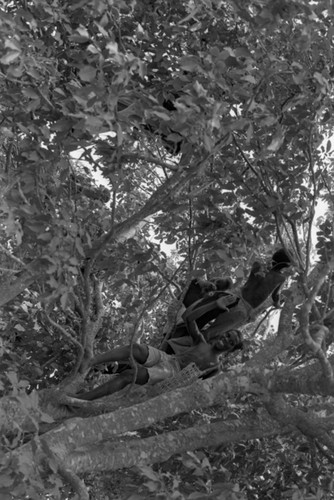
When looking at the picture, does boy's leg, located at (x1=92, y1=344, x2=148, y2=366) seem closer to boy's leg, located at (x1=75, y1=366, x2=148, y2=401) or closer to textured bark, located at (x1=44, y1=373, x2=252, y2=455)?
boy's leg, located at (x1=75, y1=366, x2=148, y2=401)

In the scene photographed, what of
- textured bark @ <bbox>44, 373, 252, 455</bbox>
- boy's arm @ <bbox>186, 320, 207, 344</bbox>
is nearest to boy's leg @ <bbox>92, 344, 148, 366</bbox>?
boy's arm @ <bbox>186, 320, 207, 344</bbox>

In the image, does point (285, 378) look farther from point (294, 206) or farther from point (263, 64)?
point (263, 64)

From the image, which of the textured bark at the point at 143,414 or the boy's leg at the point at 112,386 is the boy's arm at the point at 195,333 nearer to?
the boy's leg at the point at 112,386

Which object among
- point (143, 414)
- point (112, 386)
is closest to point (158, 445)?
point (143, 414)

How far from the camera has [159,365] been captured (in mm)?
6246

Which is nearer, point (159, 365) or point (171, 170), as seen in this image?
point (171, 170)

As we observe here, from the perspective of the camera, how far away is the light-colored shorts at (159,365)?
6141mm

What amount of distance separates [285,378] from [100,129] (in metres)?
2.16

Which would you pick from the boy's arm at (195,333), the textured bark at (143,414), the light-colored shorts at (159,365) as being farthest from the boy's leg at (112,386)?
the textured bark at (143,414)

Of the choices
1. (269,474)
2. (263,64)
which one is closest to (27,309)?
(269,474)

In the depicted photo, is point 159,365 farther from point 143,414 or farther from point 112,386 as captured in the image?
point 143,414

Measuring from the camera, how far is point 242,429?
4617 mm

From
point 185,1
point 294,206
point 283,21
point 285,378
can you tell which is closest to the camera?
point 283,21

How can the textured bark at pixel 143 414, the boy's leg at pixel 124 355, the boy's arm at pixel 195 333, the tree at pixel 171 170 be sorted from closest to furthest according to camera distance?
1. the tree at pixel 171 170
2. the textured bark at pixel 143 414
3. the boy's leg at pixel 124 355
4. the boy's arm at pixel 195 333
